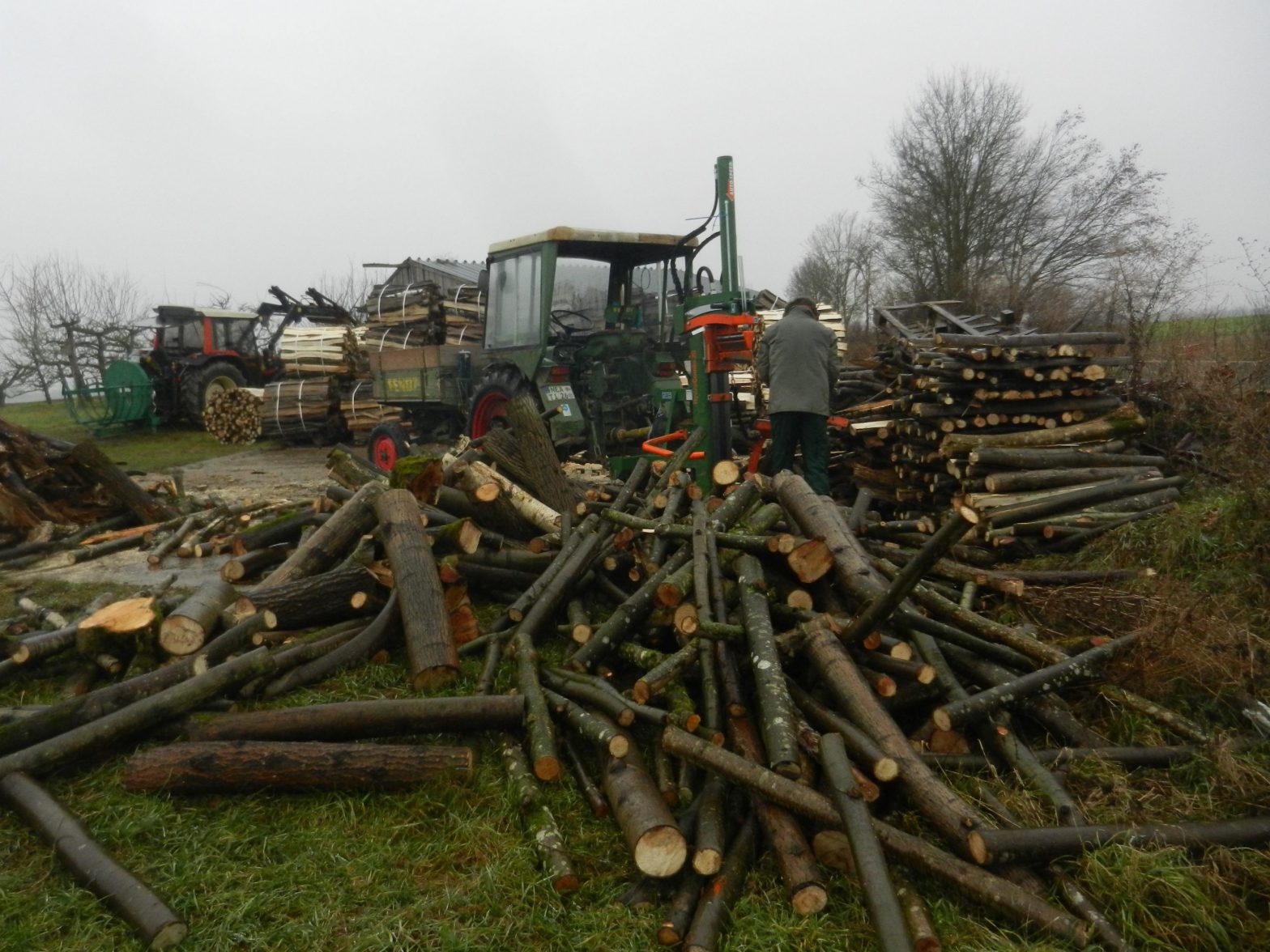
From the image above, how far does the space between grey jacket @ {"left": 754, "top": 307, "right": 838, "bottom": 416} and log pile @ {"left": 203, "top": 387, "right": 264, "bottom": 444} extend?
14.8 meters

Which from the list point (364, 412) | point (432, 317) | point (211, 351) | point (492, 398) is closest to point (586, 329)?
point (492, 398)

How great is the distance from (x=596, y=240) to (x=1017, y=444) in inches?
194

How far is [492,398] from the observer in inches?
392

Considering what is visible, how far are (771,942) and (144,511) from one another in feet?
29.9

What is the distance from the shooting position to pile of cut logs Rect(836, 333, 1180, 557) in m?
6.11

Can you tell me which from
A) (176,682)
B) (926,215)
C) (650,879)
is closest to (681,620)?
(650,879)

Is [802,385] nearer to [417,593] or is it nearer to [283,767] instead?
[417,593]

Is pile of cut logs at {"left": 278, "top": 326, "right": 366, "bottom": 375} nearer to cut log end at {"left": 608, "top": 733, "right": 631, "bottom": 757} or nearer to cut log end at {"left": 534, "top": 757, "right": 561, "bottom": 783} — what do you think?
cut log end at {"left": 534, "top": 757, "right": 561, "bottom": 783}

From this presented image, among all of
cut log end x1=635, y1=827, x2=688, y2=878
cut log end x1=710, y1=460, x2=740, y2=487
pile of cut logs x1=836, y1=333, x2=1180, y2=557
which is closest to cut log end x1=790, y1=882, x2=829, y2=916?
cut log end x1=635, y1=827, x2=688, y2=878

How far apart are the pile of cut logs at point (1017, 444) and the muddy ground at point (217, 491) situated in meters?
6.24

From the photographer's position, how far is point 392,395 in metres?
12.7

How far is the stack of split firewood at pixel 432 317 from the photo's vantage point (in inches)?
556

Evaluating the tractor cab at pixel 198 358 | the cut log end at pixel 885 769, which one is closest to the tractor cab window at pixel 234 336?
the tractor cab at pixel 198 358

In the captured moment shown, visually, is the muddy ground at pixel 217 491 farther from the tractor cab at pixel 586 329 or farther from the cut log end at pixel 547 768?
the cut log end at pixel 547 768
